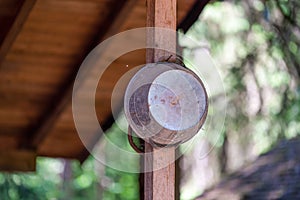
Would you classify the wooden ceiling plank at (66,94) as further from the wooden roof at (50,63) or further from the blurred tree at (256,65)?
the blurred tree at (256,65)

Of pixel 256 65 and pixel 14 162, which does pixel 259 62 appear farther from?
pixel 14 162

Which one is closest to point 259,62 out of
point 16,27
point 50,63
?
point 50,63

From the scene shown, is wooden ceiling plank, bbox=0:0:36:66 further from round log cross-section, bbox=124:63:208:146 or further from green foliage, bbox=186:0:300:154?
green foliage, bbox=186:0:300:154

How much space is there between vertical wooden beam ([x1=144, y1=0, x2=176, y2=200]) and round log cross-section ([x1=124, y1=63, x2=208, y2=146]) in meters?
0.11

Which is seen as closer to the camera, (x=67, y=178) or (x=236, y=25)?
(x=236, y=25)

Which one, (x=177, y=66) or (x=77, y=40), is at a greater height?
(x=77, y=40)

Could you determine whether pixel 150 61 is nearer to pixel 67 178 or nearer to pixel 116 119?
pixel 116 119

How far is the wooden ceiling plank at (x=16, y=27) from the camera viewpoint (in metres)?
5.18

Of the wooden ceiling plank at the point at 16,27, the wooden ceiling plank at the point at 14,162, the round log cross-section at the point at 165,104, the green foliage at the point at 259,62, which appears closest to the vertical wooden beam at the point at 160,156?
the round log cross-section at the point at 165,104

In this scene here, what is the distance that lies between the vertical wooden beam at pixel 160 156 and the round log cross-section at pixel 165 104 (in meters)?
0.11

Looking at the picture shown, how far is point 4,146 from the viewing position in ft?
19.9

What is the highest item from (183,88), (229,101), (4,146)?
(229,101)

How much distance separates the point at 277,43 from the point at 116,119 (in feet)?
9.39

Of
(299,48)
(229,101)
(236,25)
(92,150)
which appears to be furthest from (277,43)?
(92,150)
